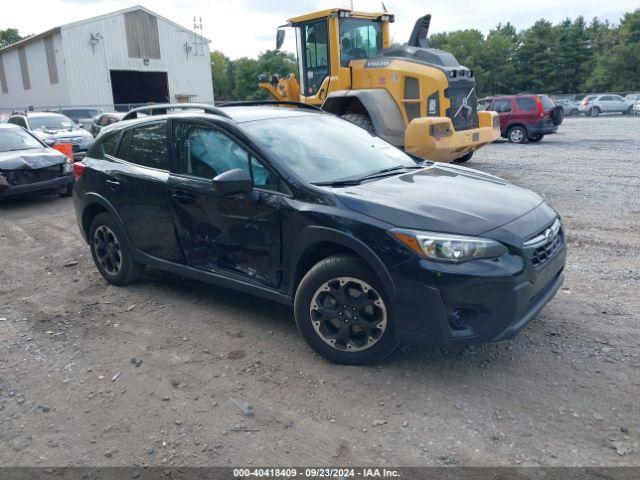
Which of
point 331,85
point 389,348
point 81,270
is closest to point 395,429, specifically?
point 389,348

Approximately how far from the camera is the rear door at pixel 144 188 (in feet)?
16.0

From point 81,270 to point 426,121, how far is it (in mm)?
6063

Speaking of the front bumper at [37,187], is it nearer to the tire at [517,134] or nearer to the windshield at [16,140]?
the windshield at [16,140]

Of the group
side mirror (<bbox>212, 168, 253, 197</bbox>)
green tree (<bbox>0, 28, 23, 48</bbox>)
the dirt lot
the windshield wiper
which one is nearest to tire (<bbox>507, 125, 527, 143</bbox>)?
the dirt lot

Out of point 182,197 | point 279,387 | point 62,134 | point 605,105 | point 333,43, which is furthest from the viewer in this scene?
point 605,105

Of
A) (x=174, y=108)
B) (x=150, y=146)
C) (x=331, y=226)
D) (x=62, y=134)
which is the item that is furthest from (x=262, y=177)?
(x=62, y=134)

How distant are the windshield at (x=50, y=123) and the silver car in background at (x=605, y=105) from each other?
33931mm

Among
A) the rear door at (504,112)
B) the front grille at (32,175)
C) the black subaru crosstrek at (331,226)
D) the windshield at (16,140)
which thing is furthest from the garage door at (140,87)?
the black subaru crosstrek at (331,226)

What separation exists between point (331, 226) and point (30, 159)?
8487 mm

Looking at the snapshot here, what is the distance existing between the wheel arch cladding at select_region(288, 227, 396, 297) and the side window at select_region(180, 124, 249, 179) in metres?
0.81

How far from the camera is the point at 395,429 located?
318 cm

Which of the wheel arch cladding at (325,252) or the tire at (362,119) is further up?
the tire at (362,119)

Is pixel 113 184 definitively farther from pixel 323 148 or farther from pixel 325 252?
pixel 325 252

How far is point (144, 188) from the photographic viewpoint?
4.98m
